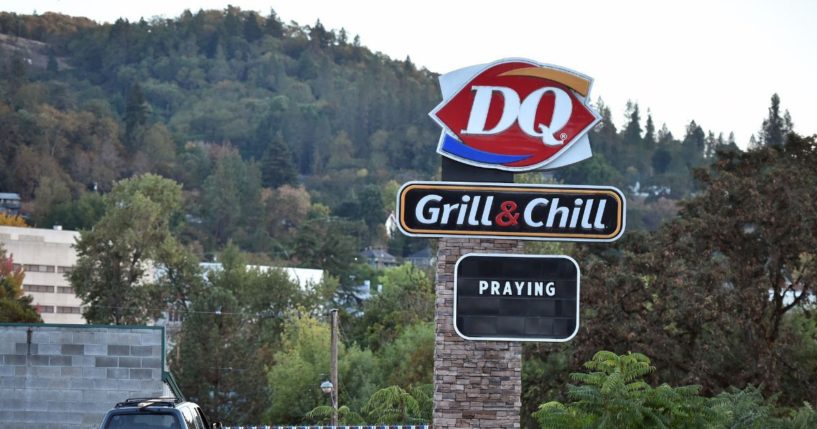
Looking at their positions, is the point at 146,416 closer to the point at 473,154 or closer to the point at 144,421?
the point at 144,421

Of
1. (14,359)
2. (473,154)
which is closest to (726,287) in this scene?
(14,359)

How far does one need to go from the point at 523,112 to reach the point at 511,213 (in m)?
1.66

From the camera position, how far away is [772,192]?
4394 centimetres

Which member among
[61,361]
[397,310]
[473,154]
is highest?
[397,310]

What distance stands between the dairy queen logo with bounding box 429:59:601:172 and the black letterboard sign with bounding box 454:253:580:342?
1.60 m

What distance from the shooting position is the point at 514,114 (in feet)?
76.0

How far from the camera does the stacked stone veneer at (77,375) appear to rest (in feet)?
112

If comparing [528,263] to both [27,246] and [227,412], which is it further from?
[27,246]

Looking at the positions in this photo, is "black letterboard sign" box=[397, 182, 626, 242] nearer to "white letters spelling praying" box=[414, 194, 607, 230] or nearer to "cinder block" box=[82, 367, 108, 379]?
"white letters spelling praying" box=[414, 194, 607, 230]

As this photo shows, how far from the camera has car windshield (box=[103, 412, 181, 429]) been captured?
72.6ft

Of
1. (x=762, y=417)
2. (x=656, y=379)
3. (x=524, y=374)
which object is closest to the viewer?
(x=762, y=417)

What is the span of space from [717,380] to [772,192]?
5807 mm

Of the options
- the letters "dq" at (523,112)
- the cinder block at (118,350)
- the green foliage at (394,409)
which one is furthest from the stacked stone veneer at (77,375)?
the letters "dq" at (523,112)

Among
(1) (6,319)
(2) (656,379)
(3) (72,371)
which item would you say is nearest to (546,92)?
(3) (72,371)
